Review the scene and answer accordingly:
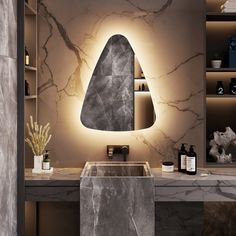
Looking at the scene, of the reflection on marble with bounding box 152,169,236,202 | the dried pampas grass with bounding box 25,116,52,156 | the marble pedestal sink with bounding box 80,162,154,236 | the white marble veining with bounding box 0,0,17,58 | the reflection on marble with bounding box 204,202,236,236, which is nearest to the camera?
the white marble veining with bounding box 0,0,17,58

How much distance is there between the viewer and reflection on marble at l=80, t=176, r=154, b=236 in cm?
291

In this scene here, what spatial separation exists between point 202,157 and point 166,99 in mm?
518

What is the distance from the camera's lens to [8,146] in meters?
2.71

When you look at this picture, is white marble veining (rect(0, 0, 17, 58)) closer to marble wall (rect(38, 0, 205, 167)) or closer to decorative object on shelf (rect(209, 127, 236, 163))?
marble wall (rect(38, 0, 205, 167))

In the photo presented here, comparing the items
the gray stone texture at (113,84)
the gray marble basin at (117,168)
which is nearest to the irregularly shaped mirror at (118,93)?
the gray stone texture at (113,84)

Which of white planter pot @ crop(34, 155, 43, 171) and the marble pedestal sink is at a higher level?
white planter pot @ crop(34, 155, 43, 171)

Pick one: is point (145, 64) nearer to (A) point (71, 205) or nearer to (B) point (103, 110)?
(B) point (103, 110)

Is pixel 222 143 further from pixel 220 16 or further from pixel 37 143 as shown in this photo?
pixel 37 143

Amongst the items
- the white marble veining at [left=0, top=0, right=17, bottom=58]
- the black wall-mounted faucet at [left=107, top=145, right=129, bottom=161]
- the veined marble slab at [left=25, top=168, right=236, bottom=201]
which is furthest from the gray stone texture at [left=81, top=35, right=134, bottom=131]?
the white marble veining at [left=0, top=0, right=17, bottom=58]

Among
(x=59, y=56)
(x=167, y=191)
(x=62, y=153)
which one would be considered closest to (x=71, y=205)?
(x=62, y=153)

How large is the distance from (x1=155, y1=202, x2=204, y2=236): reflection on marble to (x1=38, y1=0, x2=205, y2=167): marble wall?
37cm

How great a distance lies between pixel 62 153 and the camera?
3562 millimetres

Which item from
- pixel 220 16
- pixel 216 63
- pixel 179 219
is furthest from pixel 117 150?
pixel 220 16

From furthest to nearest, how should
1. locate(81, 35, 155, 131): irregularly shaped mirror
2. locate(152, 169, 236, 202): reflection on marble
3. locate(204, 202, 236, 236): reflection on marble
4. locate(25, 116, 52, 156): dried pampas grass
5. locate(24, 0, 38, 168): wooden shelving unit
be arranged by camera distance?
1. locate(204, 202, 236, 236): reflection on marble
2. locate(81, 35, 155, 131): irregularly shaped mirror
3. locate(24, 0, 38, 168): wooden shelving unit
4. locate(25, 116, 52, 156): dried pampas grass
5. locate(152, 169, 236, 202): reflection on marble
